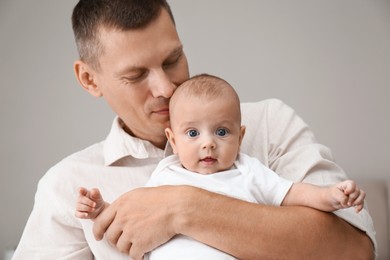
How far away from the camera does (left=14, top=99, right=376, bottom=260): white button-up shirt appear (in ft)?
5.37

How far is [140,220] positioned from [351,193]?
0.53 metres

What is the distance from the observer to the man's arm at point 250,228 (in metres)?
1.36

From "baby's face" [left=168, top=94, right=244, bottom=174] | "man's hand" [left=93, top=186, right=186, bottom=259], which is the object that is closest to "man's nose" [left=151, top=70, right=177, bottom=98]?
"baby's face" [left=168, top=94, right=244, bottom=174]

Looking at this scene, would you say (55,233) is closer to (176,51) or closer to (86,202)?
(86,202)

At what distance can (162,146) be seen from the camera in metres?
1.77

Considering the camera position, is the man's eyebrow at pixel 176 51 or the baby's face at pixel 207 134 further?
the man's eyebrow at pixel 176 51

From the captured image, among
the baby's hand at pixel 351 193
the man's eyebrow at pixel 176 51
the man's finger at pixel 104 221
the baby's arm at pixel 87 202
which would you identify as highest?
the man's eyebrow at pixel 176 51

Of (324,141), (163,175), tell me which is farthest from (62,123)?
(163,175)

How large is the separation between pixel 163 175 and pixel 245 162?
0.22 m

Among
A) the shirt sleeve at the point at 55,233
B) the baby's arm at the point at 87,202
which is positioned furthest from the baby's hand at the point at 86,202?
the shirt sleeve at the point at 55,233

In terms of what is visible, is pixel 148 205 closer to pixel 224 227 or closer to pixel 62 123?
pixel 224 227

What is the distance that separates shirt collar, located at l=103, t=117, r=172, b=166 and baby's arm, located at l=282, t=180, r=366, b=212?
0.45m

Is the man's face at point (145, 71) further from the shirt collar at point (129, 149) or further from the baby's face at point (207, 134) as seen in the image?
the baby's face at point (207, 134)

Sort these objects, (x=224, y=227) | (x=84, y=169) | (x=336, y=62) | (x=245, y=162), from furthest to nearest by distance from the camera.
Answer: (x=336, y=62) < (x=84, y=169) < (x=245, y=162) < (x=224, y=227)
